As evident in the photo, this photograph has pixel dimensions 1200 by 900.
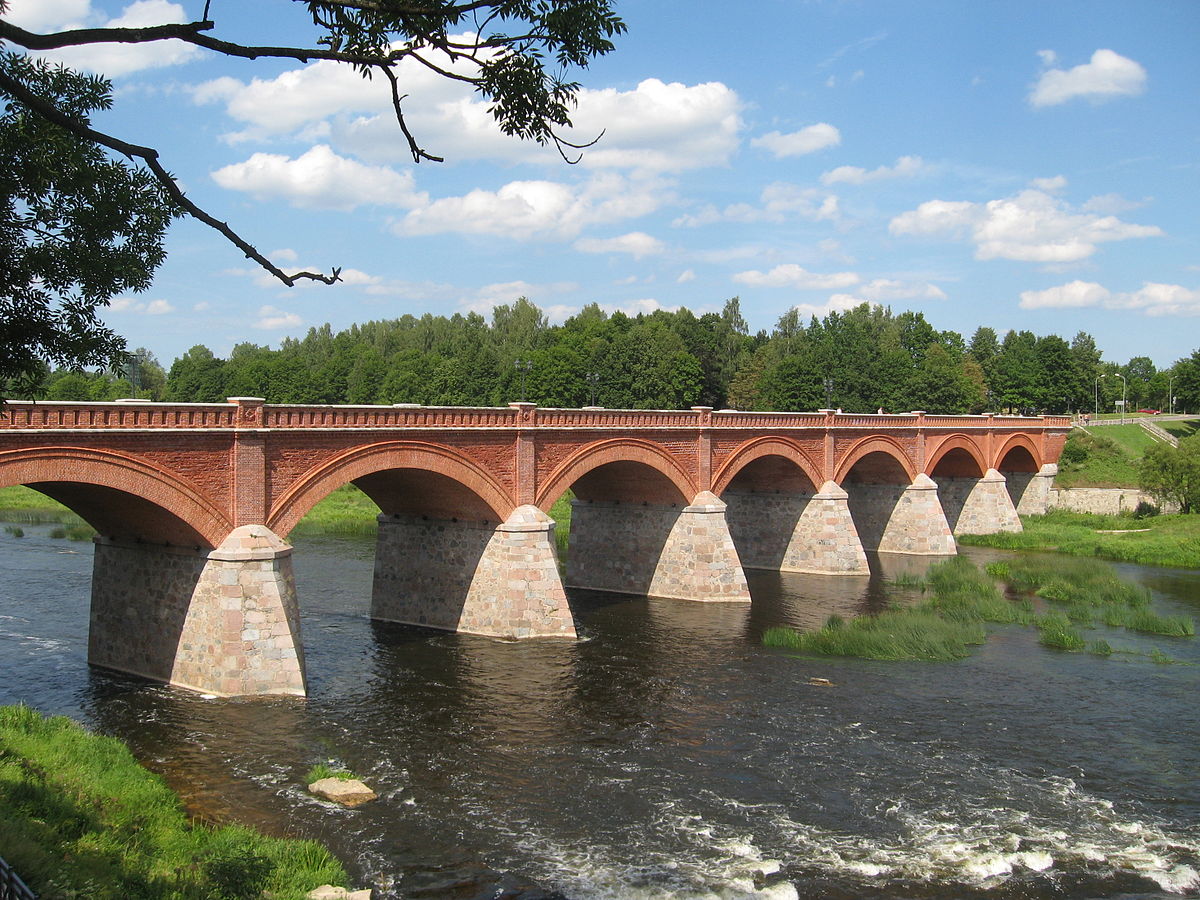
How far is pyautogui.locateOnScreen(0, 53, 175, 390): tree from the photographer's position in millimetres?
8492

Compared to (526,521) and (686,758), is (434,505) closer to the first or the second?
(526,521)

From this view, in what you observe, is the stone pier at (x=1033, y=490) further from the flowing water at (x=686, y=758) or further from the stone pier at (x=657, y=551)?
the flowing water at (x=686, y=758)

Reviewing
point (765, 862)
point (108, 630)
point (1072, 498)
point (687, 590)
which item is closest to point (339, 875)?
point (765, 862)

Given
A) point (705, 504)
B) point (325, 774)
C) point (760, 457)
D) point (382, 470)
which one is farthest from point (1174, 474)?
point (325, 774)

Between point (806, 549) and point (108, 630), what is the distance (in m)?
30.4

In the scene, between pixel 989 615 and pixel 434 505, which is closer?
pixel 434 505

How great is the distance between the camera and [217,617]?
23828mm

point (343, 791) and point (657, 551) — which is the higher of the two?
point (657, 551)

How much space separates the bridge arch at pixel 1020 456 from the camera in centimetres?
6569

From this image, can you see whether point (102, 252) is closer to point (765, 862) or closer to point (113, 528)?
point (765, 862)

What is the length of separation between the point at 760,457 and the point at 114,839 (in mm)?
33766

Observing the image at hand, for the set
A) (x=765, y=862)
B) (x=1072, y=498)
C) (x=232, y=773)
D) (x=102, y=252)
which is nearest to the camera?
(x=102, y=252)

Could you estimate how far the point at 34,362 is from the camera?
348 inches

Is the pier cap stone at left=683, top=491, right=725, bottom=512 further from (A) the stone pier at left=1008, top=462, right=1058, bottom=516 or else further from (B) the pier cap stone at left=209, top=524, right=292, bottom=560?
(A) the stone pier at left=1008, top=462, right=1058, bottom=516
